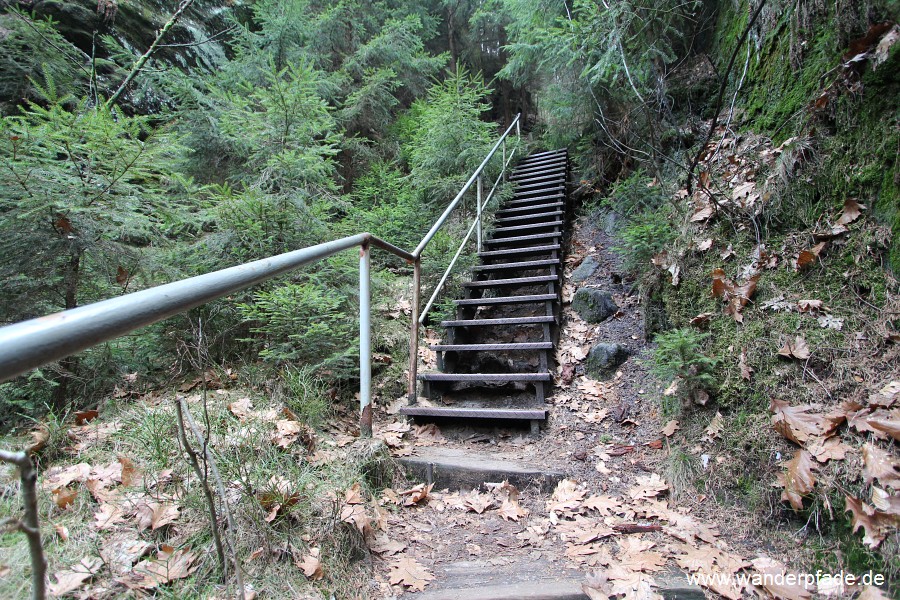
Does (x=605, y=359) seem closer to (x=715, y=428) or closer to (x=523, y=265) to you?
(x=715, y=428)

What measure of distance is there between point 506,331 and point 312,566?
3107 mm

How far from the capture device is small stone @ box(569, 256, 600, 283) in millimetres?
4754

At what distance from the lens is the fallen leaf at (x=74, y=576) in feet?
3.19

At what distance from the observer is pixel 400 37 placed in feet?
25.2

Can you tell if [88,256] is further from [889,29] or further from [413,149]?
[413,149]

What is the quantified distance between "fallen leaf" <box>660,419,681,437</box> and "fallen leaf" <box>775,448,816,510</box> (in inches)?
31.0

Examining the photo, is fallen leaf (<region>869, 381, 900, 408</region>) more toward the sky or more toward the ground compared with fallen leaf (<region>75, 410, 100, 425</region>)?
more toward the sky

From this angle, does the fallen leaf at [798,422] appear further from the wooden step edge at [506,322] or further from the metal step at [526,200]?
the metal step at [526,200]

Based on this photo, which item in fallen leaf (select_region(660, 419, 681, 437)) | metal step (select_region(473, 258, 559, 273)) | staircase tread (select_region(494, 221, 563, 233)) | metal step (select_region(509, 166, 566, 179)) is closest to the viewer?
fallen leaf (select_region(660, 419, 681, 437))

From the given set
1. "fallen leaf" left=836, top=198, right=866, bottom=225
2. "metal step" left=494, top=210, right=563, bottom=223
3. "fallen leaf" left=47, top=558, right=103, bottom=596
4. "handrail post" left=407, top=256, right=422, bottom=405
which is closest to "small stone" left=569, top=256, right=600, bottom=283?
"metal step" left=494, top=210, right=563, bottom=223

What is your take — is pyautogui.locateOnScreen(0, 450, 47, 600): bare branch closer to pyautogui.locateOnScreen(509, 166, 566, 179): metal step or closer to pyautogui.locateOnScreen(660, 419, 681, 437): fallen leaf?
pyautogui.locateOnScreen(660, 419, 681, 437): fallen leaf

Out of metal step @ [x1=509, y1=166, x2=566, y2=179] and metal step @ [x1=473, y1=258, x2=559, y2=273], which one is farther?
metal step @ [x1=509, y1=166, x2=566, y2=179]

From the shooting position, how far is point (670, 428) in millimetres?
2537

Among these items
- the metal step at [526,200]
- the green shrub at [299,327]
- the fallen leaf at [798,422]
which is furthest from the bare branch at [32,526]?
the metal step at [526,200]
